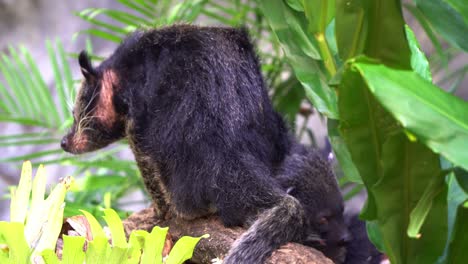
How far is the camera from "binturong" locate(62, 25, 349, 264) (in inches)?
66.1

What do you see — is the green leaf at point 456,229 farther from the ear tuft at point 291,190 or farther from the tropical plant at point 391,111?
the ear tuft at point 291,190

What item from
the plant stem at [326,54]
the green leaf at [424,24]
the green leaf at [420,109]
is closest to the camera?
the green leaf at [420,109]

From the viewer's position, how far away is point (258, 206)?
1.67 metres

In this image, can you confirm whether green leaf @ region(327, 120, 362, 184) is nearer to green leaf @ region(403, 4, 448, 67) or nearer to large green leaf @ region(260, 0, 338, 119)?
large green leaf @ region(260, 0, 338, 119)

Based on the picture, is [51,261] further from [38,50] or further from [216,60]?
[38,50]

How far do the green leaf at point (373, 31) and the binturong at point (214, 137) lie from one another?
58 centimetres

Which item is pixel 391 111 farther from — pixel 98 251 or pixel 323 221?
pixel 323 221

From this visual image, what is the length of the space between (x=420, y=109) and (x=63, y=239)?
78 cm

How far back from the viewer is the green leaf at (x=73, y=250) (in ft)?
4.23

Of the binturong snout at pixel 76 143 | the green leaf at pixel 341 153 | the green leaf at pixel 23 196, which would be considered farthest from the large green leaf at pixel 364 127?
the binturong snout at pixel 76 143

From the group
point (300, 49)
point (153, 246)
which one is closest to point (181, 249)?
point (153, 246)

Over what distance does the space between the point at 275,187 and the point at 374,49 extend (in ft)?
2.12

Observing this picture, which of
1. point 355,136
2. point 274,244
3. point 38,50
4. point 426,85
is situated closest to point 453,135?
point 426,85

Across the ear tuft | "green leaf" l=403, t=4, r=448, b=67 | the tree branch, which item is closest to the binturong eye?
the ear tuft
